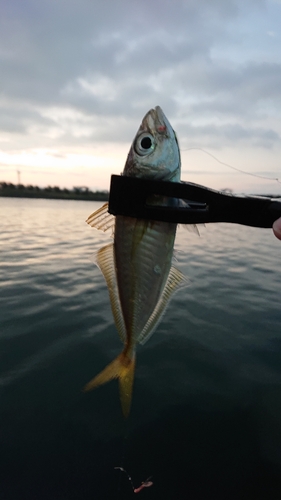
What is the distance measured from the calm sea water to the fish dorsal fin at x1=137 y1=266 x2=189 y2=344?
0.76 meters

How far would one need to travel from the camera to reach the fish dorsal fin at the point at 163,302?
8.76ft

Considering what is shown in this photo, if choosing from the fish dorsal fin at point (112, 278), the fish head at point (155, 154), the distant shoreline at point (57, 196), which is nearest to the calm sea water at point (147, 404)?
the fish dorsal fin at point (112, 278)

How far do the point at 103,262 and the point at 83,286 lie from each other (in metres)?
6.75

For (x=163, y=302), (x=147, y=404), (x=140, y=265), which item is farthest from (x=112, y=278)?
(x=147, y=404)

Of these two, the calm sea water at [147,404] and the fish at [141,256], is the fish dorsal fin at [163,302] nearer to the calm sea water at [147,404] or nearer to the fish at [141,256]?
the fish at [141,256]

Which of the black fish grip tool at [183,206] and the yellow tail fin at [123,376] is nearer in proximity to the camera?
the black fish grip tool at [183,206]

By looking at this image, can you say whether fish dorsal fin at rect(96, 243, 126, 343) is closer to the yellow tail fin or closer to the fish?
the fish

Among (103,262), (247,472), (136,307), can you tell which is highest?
A: (103,262)

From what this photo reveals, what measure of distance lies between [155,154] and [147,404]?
3.61 meters

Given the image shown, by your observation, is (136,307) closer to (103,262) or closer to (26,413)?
(103,262)

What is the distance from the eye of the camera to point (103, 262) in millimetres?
2729

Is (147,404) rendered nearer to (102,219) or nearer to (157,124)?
(102,219)

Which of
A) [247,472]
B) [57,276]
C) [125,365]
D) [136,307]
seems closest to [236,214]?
[136,307]

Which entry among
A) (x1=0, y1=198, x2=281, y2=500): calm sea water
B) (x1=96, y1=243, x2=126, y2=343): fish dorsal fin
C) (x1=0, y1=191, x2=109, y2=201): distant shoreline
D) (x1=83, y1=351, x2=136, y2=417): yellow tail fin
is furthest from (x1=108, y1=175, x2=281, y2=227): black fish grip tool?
(x1=0, y1=191, x2=109, y2=201): distant shoreline
